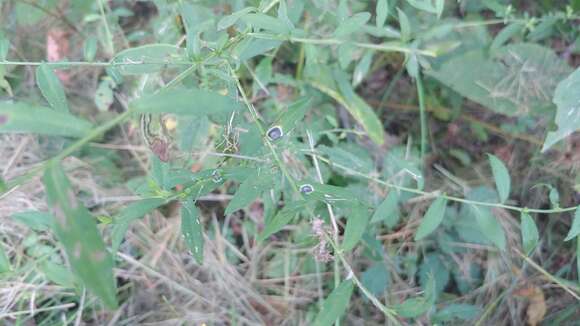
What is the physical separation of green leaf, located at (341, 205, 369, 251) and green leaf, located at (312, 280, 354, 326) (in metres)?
0.08

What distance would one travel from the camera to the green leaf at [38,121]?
2.35 ft

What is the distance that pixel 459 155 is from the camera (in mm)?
1976

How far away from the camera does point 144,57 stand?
4.09ft

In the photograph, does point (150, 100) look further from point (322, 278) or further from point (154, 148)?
point (322, 278)

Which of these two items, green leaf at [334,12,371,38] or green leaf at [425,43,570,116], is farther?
green leaf at [425,43,570,116]

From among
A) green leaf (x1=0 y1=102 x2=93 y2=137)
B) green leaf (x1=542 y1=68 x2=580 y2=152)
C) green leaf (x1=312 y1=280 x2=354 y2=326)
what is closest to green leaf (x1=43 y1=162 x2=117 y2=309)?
green leaf (x1=0 y1=102 x2=93 y2=137)

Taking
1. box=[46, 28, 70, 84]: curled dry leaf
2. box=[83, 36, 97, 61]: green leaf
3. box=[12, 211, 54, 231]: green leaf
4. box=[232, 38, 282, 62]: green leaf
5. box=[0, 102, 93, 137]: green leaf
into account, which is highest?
box=[0, 102, 93, 137]: green leaf

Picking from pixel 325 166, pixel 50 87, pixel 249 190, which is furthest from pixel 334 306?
pixel 50 87

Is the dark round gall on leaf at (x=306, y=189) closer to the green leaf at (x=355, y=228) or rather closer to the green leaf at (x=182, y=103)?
the green leaf at (x=355, y=228)

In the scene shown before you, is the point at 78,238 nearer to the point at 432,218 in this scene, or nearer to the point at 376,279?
the point at 432,218

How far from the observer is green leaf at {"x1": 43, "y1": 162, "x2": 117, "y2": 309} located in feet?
2.32

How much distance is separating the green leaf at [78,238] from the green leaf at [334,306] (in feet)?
1.57

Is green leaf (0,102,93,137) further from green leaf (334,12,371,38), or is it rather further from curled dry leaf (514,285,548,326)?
curled dry leaf (514,285,548,326)

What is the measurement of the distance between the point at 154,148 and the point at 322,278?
0.73 metres
